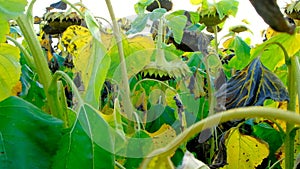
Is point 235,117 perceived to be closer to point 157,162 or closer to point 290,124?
point 157,162

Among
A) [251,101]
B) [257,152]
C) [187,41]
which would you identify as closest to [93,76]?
[251,101]

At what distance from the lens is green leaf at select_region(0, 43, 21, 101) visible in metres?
0.53

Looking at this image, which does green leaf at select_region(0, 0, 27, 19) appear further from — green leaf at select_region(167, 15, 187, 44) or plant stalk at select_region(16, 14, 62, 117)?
green leaf at select_region(167, 15, 187, 44)

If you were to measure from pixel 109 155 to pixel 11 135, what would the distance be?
0.24 ft

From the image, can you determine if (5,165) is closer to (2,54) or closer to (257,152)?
(2,54)

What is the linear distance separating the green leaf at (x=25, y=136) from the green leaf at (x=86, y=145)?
0.4 inches

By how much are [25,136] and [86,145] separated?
50 millimetres

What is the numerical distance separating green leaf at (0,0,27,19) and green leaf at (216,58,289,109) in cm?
20

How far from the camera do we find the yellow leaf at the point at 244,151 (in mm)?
693

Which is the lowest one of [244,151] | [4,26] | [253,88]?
[244,151]

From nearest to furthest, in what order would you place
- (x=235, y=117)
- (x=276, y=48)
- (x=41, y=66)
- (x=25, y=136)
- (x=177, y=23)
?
(x=235, y=117) → (x=25, y=136) → (x=41, y=66) → (x=276, y=48) → (x=177, y=23)

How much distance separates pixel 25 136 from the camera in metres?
0.41

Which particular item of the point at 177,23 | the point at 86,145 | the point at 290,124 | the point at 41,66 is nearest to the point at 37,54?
the point at 41,66

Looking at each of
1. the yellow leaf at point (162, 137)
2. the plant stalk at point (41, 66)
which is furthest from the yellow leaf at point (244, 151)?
the plant stalk at point (41, 66)
